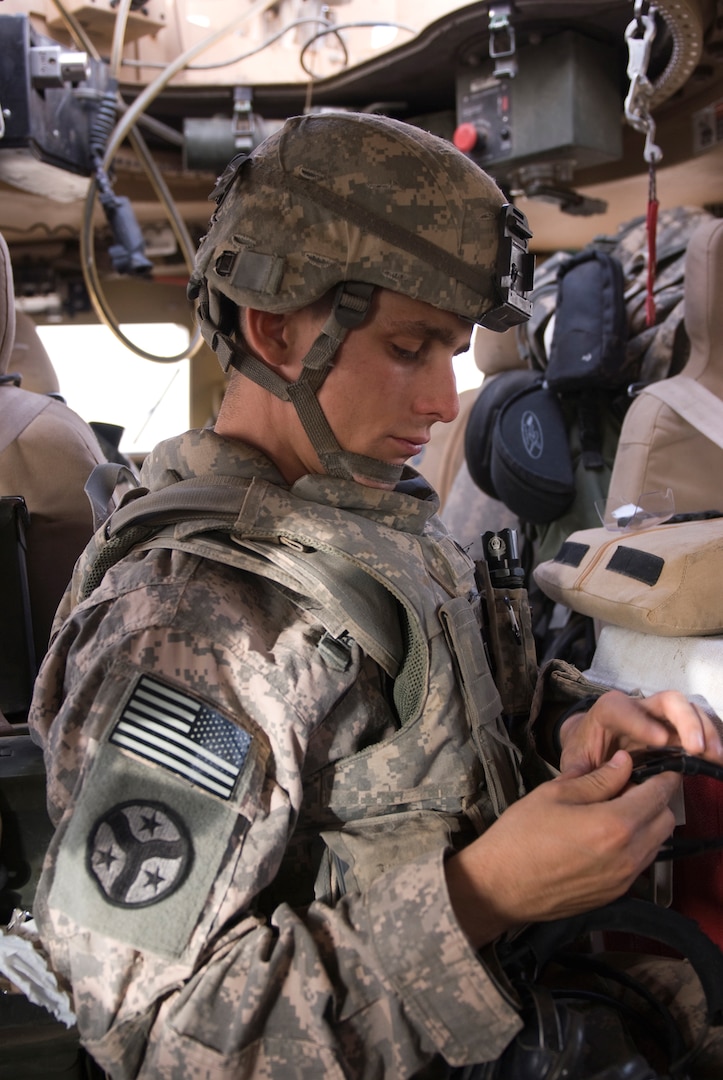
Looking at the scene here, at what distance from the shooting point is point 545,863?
1.02 m

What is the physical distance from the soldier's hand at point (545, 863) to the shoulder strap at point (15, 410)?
4.20 ft

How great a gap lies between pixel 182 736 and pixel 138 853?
0.12 meters

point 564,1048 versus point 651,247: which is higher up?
point 651,247

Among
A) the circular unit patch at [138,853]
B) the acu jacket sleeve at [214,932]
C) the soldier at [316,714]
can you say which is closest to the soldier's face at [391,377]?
the soldier at [316,714]

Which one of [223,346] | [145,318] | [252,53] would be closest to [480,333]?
[252,53]

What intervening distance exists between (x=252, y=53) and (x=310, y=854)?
129 inches

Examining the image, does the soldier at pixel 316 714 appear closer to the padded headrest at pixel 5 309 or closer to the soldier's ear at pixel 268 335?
the soldier's ear at pixel 268 335

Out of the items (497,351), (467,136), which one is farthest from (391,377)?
(467,136)

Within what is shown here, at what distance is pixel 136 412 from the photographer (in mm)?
4746

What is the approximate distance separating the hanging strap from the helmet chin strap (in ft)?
3.97

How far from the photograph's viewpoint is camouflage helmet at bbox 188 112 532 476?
4.05 ft

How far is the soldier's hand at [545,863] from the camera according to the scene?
1.02 m

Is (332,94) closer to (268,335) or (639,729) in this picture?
(268,335)

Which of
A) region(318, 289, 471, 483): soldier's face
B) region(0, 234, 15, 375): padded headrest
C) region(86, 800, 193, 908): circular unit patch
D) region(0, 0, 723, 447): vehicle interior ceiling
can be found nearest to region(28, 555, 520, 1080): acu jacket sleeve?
region(86, 800, 193, 908): circular unit patch
